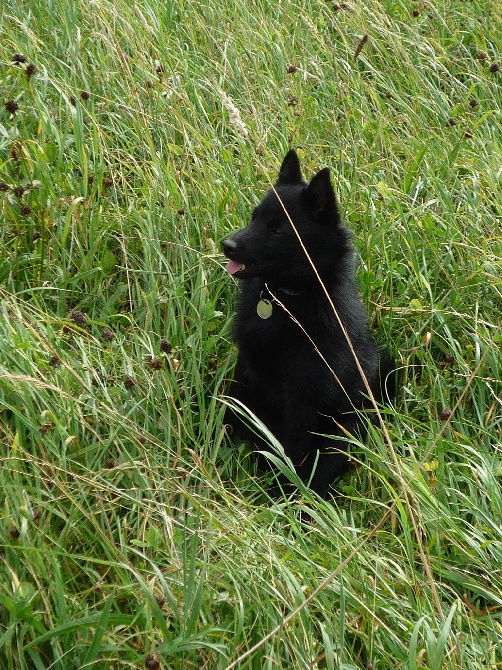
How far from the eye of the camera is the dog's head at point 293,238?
138 inches

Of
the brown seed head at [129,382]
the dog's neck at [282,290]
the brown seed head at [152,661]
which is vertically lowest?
the brown seed head at [129,382]

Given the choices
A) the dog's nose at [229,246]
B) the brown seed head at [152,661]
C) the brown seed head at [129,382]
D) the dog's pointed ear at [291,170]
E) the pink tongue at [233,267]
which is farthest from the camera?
the dog's pointed ear at [291,170]

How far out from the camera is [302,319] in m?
3.57

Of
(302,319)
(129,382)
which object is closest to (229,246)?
(302,319)

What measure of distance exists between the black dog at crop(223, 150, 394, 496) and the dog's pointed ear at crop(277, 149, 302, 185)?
83mm

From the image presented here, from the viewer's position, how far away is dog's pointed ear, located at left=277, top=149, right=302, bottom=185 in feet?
12.3

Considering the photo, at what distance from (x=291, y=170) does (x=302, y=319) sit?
2.04 ft

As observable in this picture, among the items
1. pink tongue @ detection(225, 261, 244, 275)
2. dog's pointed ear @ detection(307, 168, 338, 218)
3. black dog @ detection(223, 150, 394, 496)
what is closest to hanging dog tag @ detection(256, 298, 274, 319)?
black dog @ detection(223, 150, 394, 496)

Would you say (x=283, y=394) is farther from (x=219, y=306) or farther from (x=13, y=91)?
(x=13, y=91)

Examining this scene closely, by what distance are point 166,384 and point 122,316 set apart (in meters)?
0.54

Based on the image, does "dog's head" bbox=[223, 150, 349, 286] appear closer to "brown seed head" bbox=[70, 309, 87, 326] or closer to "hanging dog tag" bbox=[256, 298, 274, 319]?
"hanging dog tag" bbox=[256, 298, 274, 319]

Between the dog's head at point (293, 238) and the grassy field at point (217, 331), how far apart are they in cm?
33

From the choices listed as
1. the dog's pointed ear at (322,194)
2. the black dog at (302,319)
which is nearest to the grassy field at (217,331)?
the black dog at (302,319)

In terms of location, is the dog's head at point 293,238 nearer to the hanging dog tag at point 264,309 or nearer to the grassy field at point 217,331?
the hanging dog tag at point 264,309
